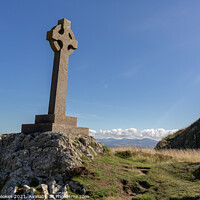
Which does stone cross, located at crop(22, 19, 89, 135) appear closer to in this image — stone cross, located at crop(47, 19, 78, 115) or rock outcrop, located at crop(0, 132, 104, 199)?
stone cross, located at crop(47, 19, 78, 115)

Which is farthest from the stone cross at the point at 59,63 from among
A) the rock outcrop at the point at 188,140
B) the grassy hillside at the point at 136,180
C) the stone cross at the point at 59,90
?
the rock outcrop at the point at 188,140

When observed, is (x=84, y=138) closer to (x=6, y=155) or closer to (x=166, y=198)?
(x=6, y=155)

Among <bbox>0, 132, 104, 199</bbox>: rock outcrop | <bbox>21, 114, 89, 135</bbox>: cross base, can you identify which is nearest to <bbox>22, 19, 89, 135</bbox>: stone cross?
<bbox>21, 114, 89, 135</bbox>: cross base

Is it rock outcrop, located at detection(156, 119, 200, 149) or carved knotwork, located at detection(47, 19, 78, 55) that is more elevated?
carved knotwork, located at detection(47, 19, 78, 55)

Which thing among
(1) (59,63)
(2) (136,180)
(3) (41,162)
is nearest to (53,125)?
(3) (41,162)

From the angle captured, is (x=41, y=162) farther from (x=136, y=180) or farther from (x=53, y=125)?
(x=136, y=180)

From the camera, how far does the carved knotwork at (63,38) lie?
11.2m

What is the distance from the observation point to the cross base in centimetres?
984

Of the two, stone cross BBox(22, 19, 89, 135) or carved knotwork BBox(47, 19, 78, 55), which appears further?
carved knotwork BBox(47, 19, 78, 55)

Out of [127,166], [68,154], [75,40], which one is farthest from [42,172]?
[75,40]

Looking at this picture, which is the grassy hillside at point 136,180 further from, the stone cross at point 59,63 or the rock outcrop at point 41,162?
the stone cross at point 59,63

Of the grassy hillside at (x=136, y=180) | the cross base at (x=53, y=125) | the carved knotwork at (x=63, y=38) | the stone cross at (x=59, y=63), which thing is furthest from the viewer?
the carved knotwork at (x=63, y=38)

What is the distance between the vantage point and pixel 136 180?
8133 mm

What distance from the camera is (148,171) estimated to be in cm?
942
